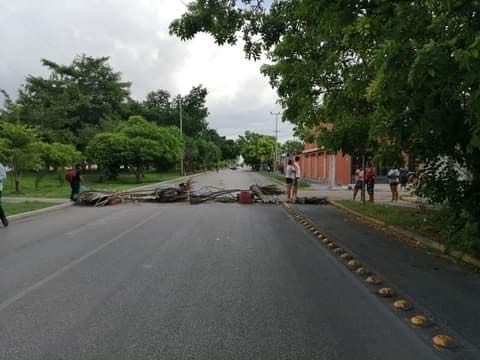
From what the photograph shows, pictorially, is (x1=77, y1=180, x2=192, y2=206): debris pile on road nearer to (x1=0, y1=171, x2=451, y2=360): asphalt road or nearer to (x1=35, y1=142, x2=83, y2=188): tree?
(x1=0, y1=171, x2=451, y2=360): asphalt road

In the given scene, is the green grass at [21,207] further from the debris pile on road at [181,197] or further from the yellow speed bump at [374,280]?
the yellow speed bump at [374,280]

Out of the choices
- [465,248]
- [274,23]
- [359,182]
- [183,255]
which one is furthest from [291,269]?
[359,182]

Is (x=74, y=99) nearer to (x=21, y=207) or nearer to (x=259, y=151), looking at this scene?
(x=21, y=207)

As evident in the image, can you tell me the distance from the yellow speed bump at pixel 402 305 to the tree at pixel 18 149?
20.8m

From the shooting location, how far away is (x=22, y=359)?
3793mm

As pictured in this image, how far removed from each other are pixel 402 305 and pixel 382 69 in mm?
2788

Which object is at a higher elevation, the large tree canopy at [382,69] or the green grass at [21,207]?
the large tree canopy at [382,69]

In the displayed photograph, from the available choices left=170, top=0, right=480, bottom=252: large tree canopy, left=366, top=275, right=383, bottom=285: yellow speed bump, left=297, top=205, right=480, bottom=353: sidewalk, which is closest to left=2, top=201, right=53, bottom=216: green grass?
left=170, top=0, right=480, bottom=252: large tree canopy

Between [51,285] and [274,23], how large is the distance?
872 centimetres

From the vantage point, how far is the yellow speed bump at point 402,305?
521cm

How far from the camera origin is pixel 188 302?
534 centimetres

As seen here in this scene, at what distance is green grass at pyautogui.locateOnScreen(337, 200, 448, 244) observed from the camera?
32.9ft

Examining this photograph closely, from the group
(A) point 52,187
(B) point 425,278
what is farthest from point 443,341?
(A) point 52,187

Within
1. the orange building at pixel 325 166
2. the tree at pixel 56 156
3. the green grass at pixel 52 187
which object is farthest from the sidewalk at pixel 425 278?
the tree at pixel 56 156
